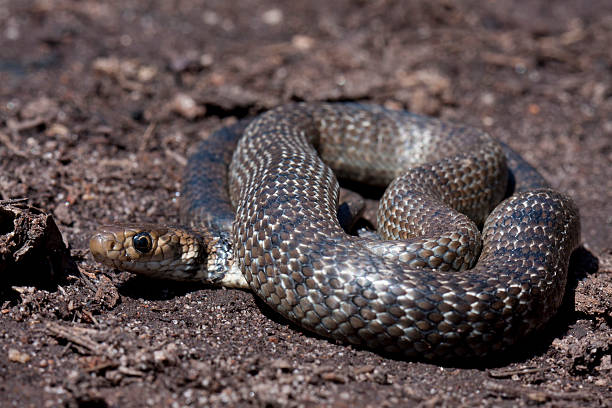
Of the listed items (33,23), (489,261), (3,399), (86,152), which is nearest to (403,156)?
(489,261)

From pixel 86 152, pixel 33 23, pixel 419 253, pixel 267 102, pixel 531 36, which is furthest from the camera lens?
pixel 531 36

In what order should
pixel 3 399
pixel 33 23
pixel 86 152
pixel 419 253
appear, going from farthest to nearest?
1. pixel 33 23
2. pixel 86 152
3. pixel 419 253
4. pixel 3 399

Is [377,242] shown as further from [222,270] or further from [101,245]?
[101,245]

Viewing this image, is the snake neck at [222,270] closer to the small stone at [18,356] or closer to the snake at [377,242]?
the snake at [377,242]

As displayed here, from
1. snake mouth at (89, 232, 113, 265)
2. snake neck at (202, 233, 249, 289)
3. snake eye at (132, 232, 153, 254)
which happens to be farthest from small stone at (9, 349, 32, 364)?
snake neck at (202, 233, 249, 289)

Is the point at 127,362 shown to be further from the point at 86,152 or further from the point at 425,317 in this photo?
the point at 86,152

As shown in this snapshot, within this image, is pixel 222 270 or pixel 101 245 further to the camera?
pixel 222 270

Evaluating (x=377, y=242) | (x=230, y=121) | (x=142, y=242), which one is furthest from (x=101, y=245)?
(x=230, y=121)
